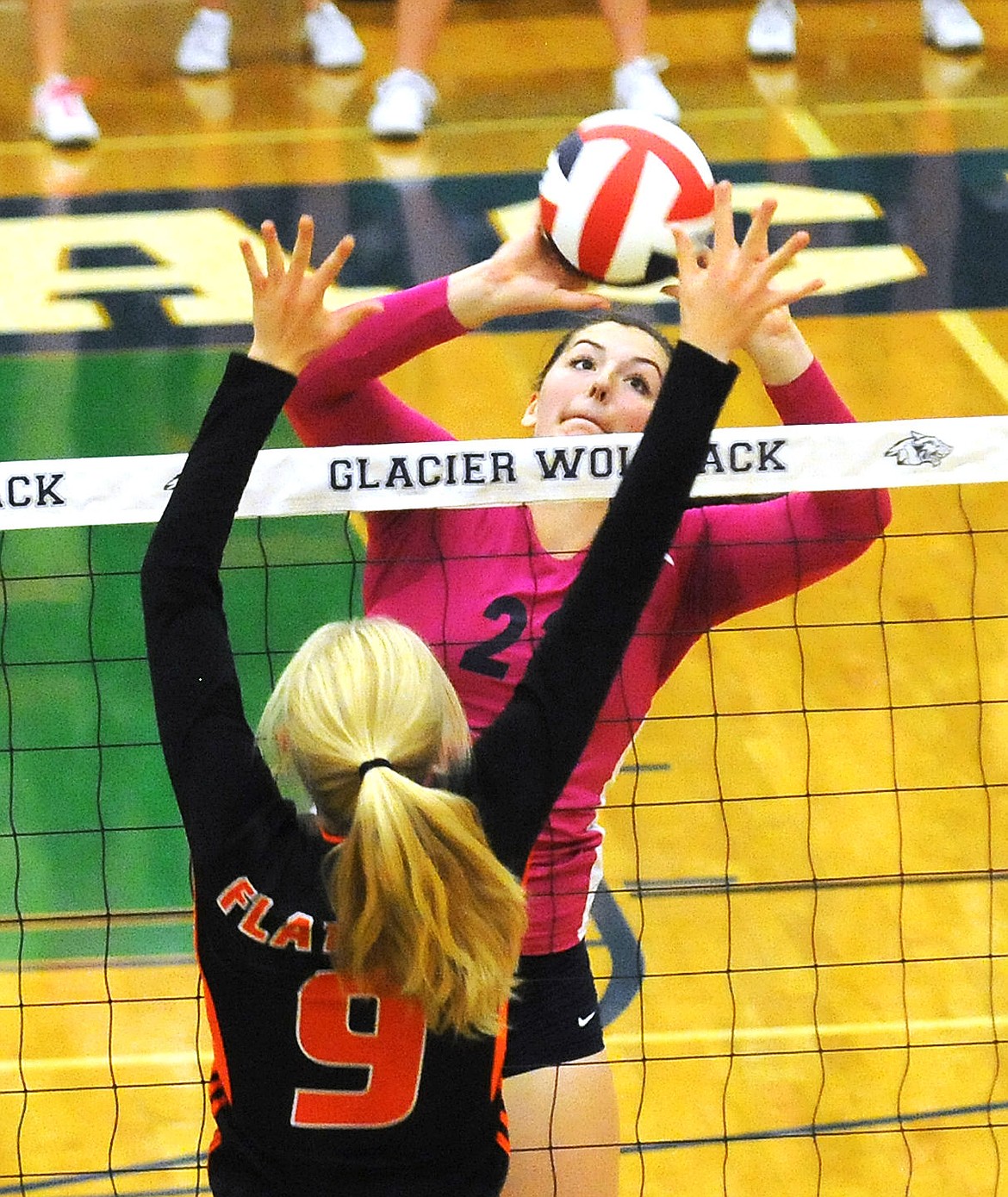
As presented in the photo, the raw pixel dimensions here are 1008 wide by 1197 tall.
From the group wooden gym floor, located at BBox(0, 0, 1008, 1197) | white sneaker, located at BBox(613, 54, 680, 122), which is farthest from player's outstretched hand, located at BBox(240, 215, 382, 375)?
white sneaker, located at BBox(613, 54, 680, 122)

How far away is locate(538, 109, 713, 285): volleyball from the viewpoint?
290cm

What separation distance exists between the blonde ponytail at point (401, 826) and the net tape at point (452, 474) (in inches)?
31.5

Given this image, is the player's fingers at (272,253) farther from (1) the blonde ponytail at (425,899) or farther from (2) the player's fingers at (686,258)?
(1) the blonde ponytail at (425,899)

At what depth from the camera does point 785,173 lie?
810 centimetres

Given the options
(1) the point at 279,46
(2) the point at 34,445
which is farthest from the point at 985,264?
(1) the point at 279,46

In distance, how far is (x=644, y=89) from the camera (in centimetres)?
852

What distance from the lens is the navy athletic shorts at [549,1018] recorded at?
2.60 meters

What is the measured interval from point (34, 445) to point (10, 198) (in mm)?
2512

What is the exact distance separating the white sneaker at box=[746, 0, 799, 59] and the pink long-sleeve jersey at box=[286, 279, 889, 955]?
726cm

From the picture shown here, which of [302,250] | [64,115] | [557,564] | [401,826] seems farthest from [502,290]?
[64,115]

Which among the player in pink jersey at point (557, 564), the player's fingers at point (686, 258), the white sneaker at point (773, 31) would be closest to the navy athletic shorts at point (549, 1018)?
the player in pink jersey at point (557, 564)

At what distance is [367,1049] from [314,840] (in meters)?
0.22

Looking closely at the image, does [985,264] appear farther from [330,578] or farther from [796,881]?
[796,881]

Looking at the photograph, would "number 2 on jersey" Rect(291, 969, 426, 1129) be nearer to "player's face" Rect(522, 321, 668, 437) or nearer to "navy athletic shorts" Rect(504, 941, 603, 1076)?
"navy athletic shorts" Rect(504, 941, 603, 1076)
